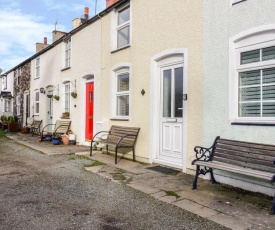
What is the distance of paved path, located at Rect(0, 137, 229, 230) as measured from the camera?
3504 millimetres

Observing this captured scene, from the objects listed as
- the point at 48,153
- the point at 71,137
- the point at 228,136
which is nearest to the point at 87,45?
the point at 71,137

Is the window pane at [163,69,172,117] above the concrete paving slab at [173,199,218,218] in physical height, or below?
above

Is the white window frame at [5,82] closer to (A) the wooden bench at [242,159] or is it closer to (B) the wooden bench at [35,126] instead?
(B) the wooden bench at [35,126]

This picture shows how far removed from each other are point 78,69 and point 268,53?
835cm

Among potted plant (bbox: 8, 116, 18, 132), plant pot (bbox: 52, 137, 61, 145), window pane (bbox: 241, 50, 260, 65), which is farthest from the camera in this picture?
potted plant (bbox: 8, 116, 18, 132)

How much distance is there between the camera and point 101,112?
9.70 meters

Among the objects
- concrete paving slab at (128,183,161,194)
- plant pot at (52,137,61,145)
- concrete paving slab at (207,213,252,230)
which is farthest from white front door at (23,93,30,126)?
concrete paving slab at (207,213,252,230)

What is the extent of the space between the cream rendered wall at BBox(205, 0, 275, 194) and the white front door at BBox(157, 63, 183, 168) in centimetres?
99

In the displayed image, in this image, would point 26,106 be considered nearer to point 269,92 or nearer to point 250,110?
point 250,110

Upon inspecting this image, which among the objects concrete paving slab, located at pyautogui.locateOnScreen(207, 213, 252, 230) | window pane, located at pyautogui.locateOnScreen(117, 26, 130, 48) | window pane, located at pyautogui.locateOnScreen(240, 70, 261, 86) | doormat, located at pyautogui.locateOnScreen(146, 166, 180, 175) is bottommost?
concrete paving slab, located at pyautogui.locateOnScreen(207, 213, 252, 230)

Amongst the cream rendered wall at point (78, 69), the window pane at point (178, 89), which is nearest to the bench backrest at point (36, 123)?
the cream rendered wall at point (78, 69)

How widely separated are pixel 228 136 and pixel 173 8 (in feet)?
11.7

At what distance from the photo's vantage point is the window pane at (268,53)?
478 centimetres

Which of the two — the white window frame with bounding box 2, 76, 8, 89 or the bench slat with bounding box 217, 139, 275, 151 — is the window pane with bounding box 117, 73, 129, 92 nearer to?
the bench slat with bounding box 217, 139, 275, 151
